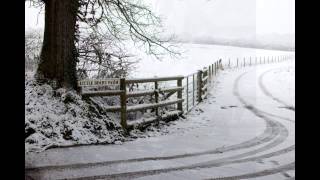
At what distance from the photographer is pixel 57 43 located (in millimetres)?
9352

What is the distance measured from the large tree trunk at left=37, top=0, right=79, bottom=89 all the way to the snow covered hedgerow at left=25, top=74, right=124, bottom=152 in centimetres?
29

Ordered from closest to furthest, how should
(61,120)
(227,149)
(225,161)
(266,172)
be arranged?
1. (266,172)
2. (225,161)
3. (61,120)
4. (227,149)

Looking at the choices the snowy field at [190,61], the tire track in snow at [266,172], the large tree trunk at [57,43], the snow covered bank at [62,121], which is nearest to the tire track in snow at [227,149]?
the snow covered bank at [62,121]

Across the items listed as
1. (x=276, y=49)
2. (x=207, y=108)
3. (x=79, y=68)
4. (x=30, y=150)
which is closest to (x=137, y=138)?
(x=30, y=150)

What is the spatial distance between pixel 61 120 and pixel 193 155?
2.86 meters

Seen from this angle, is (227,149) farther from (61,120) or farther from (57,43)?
(57,43)

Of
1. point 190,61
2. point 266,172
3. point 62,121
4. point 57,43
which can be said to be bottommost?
point 266,172

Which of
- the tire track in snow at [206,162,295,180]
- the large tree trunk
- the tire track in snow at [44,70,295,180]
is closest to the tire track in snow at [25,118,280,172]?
the tire track in snow at [44,70,295,180]

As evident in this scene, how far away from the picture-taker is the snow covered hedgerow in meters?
8.33

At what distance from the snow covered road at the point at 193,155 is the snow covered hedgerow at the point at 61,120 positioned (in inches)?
15.3

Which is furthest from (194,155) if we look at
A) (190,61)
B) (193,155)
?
(190,61)

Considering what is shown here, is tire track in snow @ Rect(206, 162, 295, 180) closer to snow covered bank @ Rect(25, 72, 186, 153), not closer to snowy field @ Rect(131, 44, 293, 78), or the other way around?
snow covered bank @ Rect(25, 72, 186, 153)
